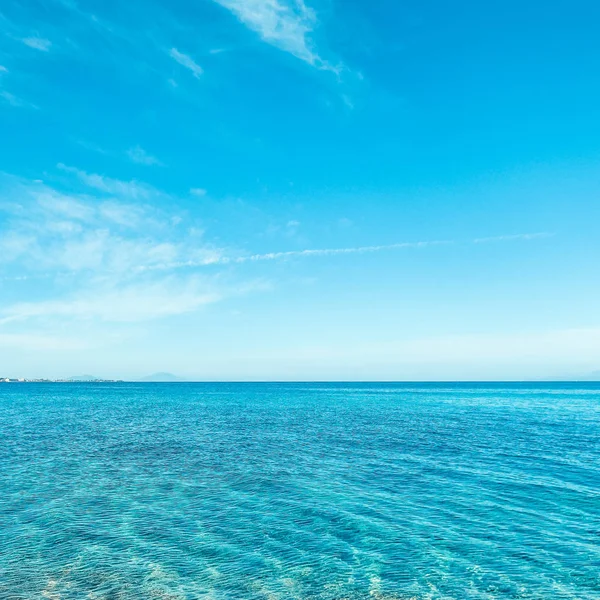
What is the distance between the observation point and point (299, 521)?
77.0 ft

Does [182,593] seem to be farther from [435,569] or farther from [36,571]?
[435,569]

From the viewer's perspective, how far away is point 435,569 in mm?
18172

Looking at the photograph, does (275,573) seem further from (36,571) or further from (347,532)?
(36,571)

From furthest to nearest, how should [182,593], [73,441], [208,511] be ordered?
[73,441] → [208,511] → [182,593]

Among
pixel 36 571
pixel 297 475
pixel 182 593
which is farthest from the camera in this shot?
pixel 297 475

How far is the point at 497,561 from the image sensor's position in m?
18.8

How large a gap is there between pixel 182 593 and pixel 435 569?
395 inches

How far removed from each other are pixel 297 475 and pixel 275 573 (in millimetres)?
15545

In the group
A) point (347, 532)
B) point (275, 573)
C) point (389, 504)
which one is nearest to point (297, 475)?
point (389, 504)

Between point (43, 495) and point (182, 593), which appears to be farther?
point (43, 495)

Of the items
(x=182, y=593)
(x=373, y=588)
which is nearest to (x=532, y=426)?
(x=373, y=588)

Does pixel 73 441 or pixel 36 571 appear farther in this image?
pixel 73 441

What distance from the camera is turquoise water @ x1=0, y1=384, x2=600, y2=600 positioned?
1702 centimetres

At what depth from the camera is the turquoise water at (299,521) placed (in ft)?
55.8
